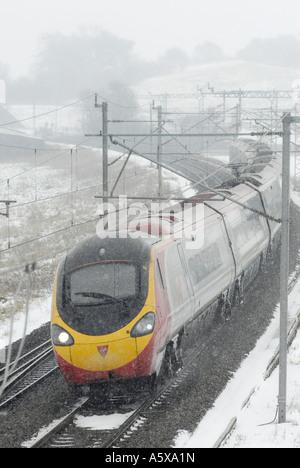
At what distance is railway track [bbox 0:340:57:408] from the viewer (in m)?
14.1

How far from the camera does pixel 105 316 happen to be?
12.5m

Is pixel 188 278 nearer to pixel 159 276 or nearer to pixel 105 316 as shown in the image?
pixel 159 276

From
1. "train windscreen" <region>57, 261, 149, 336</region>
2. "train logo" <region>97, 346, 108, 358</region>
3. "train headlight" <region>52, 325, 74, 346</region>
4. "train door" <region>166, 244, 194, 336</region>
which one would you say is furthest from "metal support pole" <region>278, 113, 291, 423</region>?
"train headlight" <region>52, 325, 74, 346</region>

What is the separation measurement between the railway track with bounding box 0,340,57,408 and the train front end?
5.34 feet

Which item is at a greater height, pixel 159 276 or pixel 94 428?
pixel 159 276

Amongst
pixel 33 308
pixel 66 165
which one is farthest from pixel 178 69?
pixel 33 308

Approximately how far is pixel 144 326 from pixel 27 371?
4.16 meters

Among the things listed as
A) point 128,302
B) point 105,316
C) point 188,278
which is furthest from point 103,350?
point 188,278

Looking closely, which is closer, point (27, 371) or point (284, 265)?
point (284, 265)

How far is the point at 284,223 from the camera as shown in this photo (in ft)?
42.2

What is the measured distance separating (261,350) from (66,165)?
57303mm

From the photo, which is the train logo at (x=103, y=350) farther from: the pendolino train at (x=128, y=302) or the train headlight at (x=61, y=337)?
the train headlight at (x=61, y=337)

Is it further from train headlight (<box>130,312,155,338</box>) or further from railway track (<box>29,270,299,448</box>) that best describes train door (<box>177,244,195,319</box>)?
train headlight (<box>130,312,155,338</box>)
